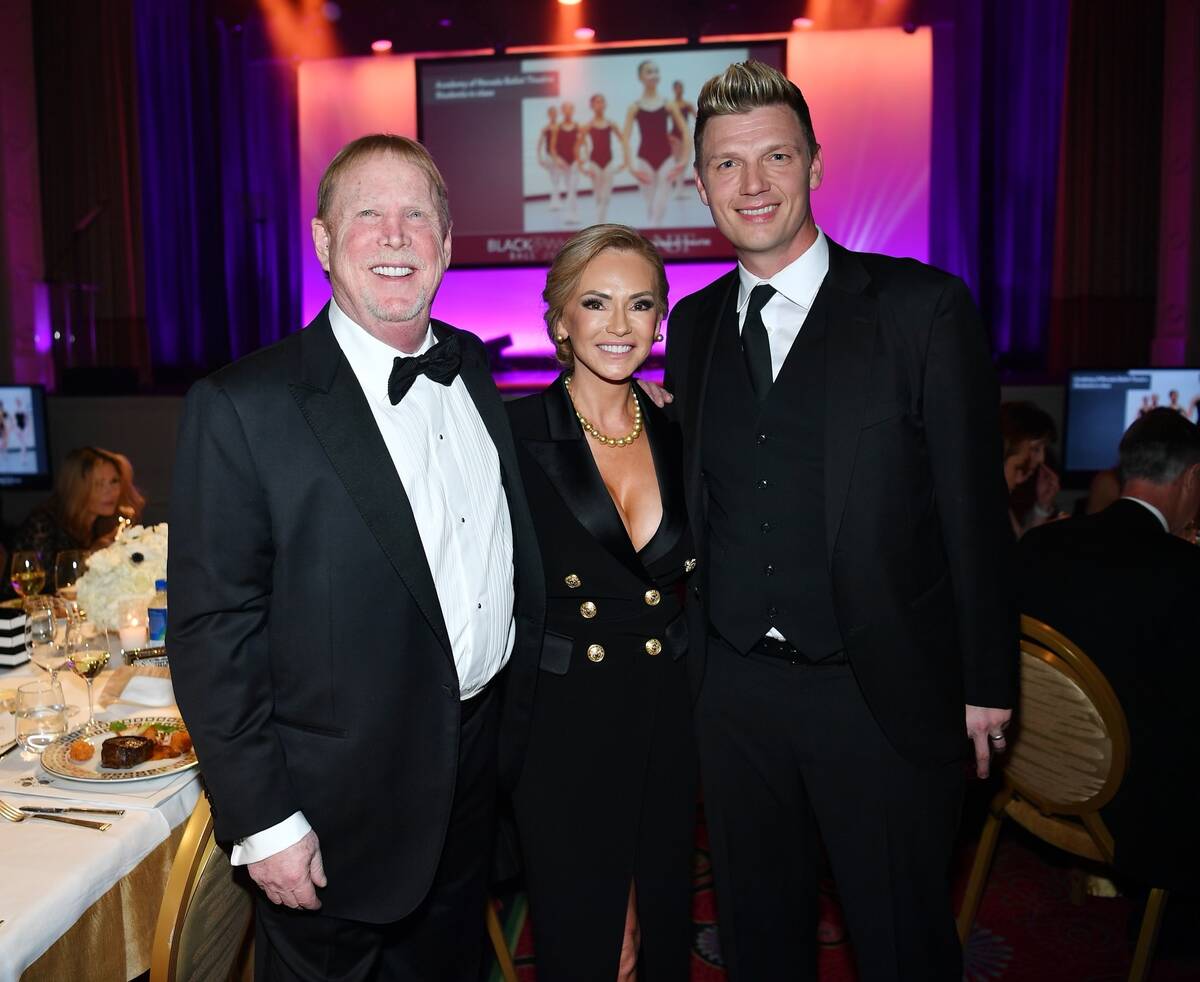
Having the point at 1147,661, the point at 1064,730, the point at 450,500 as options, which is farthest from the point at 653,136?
the point at 450,500

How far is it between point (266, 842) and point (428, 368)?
0.84 meters

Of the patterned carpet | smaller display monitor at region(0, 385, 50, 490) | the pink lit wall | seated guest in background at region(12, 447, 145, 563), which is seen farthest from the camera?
the pink lit wall

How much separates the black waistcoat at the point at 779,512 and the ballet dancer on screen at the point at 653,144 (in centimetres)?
755

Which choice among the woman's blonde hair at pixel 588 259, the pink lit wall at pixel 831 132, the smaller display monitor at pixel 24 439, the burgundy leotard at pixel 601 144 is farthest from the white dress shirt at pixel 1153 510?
the smaller display monitor at pixel 24 439

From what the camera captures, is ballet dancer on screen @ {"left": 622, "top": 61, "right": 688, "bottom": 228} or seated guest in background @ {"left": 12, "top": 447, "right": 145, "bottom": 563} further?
ballet dancer on screen @ {"left": 622, "top": 61, "right": 688, "bottom": 228}

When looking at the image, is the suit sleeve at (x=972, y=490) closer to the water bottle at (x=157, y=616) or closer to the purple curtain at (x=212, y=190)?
the water bottle at (x=157, y=616)

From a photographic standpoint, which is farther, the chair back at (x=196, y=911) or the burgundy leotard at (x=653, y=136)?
the burgundy leotard at (x=653, y=136)

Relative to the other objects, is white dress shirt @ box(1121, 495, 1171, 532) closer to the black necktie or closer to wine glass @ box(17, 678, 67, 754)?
the black necktie

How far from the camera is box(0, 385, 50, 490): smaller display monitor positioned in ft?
24.8

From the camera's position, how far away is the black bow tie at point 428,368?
1731 millimetres

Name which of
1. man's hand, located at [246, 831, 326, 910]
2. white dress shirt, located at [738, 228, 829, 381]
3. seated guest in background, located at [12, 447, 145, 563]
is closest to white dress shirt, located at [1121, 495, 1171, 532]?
white dress shirt, located at [738, 228, 829, 381]

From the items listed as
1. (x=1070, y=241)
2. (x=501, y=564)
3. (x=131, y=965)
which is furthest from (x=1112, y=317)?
(x=131, y=965)

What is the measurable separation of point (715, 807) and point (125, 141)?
9660 mm

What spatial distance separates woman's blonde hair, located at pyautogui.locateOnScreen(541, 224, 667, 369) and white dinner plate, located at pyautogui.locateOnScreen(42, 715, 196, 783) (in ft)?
4.13
